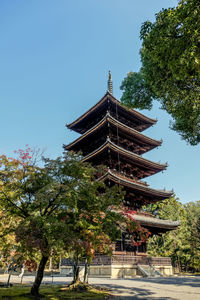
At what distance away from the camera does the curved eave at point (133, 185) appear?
17.7m

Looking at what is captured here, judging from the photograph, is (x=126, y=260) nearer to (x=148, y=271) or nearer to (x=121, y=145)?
(x=148, y=271)

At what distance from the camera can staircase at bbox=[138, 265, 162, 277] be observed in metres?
16.9

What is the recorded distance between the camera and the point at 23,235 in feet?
22.0

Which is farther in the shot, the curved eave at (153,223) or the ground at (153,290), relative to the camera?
the curved eave at (153,223)

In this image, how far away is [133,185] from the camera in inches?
758

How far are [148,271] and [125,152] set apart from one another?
10376 millimetres

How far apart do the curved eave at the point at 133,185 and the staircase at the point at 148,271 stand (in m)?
6.50

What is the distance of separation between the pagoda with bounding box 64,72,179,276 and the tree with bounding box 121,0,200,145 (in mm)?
9075

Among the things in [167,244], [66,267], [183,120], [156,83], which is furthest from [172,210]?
[156,83]

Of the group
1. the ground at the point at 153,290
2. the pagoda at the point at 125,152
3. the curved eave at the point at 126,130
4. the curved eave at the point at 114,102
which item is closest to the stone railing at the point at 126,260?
the pagoda at the point at 125,152

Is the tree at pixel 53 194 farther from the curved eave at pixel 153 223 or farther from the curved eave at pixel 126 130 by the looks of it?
the curved eave at pixel 126 130

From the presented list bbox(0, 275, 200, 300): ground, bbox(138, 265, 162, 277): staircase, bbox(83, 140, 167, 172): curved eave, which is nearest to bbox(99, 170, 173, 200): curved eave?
bbox(83, 140, 167, 172): curved eave

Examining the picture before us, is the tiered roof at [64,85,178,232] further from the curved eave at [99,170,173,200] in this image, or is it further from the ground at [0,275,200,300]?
the ground at [0,275,200,300]

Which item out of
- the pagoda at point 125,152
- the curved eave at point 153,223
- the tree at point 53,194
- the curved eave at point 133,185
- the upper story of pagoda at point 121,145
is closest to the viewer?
the tree at point 53,194
